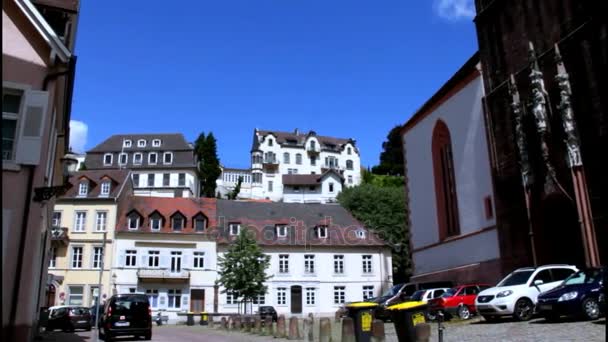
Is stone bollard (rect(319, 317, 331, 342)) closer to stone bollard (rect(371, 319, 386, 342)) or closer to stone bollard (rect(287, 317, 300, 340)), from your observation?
stone bollard (rect(371, 319, 386, 342))

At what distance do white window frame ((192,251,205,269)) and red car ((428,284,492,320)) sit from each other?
94.0 ft

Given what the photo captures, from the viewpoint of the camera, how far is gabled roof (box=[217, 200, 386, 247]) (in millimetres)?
51344

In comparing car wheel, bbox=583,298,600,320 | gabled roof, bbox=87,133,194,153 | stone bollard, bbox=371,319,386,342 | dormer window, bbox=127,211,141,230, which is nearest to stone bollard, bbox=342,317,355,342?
stone bollard, bbox=371,319,386,342

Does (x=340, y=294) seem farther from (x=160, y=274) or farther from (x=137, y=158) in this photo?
(x=137, y=158)

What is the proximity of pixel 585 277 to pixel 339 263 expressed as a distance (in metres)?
35.3

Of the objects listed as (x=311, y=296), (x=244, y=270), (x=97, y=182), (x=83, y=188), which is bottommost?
(x=311, y=296)

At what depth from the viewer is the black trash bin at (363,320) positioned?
44.0ft

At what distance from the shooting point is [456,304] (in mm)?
23266

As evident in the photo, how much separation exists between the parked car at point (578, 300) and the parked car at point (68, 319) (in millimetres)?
24856

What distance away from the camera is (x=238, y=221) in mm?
51875

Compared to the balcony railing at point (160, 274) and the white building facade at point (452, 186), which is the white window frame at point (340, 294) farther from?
the balcony railing at point (160, 274)

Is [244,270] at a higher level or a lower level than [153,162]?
lower

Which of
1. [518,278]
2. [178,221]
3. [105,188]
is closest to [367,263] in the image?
[178,221]

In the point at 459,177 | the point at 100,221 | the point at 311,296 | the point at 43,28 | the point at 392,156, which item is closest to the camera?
the point at 43,28
